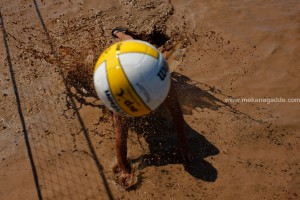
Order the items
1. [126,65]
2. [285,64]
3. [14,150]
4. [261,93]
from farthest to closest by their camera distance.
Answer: [285,64], [261,93], [14,150], [126,65]

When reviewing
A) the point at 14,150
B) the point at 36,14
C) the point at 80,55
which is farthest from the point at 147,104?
the point at 36,14

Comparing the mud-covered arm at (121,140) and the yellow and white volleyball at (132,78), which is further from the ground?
the yellow and white volleyball at (132,78)

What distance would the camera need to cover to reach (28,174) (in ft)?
14.5

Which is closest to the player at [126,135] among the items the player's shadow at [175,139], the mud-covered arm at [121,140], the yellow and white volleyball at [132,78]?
the mud-covered arm at [121,140]

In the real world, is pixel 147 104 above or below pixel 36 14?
above

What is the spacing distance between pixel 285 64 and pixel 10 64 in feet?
16.3

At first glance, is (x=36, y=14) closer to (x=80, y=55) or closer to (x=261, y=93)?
(x=80, y=55)

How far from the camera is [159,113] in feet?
16.5

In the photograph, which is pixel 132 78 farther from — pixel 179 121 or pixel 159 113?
pixel 159 113

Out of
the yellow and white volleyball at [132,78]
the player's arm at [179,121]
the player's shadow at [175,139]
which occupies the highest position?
the yellow and white volleyball at [132,78]

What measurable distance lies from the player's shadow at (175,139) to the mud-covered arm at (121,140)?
290 millimetres

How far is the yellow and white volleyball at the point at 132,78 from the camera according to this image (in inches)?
125

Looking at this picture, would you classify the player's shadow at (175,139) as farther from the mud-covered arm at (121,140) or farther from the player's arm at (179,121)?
the mud-covered arm at (121,140)

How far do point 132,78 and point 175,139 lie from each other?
178cm
